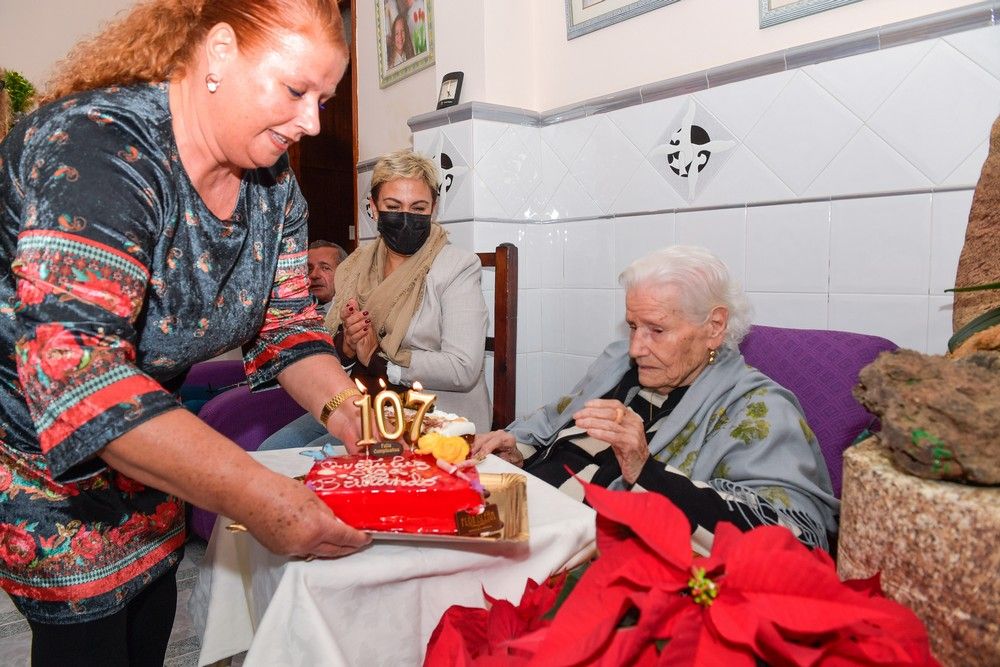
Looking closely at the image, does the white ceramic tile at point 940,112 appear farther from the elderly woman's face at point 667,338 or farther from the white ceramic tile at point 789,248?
the elderly woman's face at point 667,338

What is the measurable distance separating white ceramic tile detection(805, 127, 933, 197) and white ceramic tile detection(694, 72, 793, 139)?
0.97ft

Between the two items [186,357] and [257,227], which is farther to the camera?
[257,227]

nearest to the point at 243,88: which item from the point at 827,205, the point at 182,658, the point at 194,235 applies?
the point at 194,235

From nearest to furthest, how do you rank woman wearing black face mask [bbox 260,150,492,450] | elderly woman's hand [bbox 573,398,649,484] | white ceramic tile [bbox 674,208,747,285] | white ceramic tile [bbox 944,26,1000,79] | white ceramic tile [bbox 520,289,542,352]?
elderly woman's hand [bbox 573,398,649,484] < white ceramic tile [bbox 944,26,1000,79] < white ceramic tile [bbox 674,208,747,285] < woman wearing black face mask [bbox 260,150,492,450] < white ceramic tile [bbox 520,289,542,352]

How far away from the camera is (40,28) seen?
4.95m

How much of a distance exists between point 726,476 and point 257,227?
1103 millimetres

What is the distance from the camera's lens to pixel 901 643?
0.39 metres

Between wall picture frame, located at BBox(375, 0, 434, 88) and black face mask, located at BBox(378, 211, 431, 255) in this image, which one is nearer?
black face mask, located at BBox(378, 211, 431, 255)

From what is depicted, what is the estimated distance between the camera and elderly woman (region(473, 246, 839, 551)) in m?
1.40

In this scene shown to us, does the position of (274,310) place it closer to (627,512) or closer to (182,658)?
(627,512)

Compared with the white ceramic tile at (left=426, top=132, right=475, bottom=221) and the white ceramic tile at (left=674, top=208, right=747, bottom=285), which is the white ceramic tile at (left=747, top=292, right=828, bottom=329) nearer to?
the white ceramic tile at (left=674, top=208, right=747, bottom=285)

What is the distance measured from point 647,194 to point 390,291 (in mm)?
1059

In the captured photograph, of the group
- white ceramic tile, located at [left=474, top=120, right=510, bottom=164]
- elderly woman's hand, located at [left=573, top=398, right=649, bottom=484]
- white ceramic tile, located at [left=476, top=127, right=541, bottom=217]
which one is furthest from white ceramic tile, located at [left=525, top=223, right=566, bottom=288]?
elderly woman's hand, located at [left=573, top=398, right=649, bottom=484]

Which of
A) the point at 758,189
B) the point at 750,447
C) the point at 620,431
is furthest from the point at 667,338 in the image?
the point at 758,189
